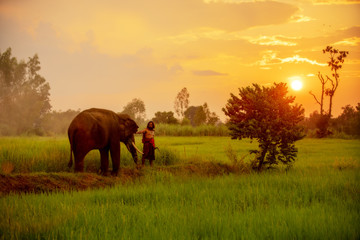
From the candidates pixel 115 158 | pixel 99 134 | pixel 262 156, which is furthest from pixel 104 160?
pixel 262 156

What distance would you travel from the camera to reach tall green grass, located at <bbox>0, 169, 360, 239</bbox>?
15.6ft

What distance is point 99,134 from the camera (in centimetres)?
1041

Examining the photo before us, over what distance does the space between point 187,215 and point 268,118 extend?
7.04 metres

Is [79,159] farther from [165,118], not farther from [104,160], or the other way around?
[165,118]

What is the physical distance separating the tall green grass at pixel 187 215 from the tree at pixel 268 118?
378 centimetres

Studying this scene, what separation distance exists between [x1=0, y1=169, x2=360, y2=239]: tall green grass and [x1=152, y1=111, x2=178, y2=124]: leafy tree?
34281mm

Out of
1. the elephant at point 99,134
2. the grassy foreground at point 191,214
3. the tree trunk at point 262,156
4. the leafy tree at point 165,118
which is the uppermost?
the leafy tree at point 165,118

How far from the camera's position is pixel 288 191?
7.95 metres

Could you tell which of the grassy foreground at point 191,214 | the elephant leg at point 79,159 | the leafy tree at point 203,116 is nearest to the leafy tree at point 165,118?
the leafy tree at point 203,116

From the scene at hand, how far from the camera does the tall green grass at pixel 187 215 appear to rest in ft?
15.6

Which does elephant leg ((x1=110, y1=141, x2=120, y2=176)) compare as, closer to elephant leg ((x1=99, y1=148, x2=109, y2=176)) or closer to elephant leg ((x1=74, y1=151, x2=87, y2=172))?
elephant leg ((x1=99, y1=148, x2=109, y2=176))

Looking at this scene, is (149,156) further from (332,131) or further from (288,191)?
(332,131)

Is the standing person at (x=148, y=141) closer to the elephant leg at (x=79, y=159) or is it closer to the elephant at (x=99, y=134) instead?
the elephant at (x=99, y=134)

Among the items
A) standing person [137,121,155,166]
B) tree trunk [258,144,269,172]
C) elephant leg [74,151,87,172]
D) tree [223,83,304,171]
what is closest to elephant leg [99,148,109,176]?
elephant leg [74,151,87,172]
